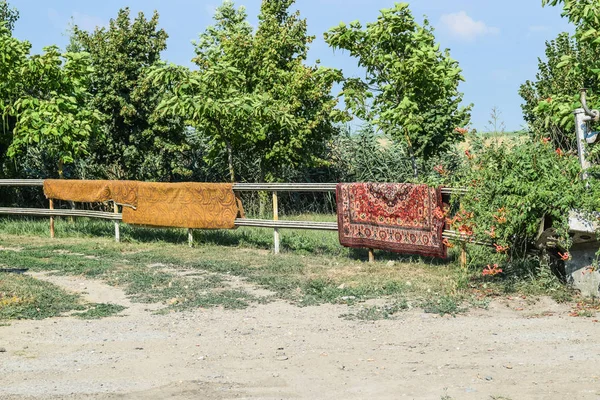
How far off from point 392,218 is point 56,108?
34.8 ft

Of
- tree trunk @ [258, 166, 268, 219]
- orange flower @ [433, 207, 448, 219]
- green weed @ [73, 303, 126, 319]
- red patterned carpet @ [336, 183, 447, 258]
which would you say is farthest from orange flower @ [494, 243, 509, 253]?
tree trunk @ [258, 166, 268, 219]

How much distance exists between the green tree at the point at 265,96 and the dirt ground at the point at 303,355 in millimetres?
10970

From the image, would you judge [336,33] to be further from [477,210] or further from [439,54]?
[477,210]

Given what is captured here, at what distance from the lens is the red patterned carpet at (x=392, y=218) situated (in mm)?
12234

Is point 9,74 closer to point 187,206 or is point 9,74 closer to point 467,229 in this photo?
point 187,206

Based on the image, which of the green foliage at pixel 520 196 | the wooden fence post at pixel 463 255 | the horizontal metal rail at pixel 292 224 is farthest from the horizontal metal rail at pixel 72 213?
the green foliage at pixel 520 196

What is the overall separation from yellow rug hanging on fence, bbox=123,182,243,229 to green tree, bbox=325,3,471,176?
4.65 metres

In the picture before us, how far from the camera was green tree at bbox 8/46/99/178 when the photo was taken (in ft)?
65.7

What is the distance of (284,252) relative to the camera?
1480 cm

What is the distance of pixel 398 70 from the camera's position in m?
18.4

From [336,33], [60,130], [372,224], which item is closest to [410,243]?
[372,224]

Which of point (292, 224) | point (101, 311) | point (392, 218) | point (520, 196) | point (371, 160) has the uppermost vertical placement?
point (371, 160)

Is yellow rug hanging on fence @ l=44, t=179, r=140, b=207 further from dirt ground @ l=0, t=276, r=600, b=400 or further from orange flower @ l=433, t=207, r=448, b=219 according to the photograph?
dirt ground @ l=0, t=276, r=600, b=400

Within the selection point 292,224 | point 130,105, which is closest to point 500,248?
point 292,224
